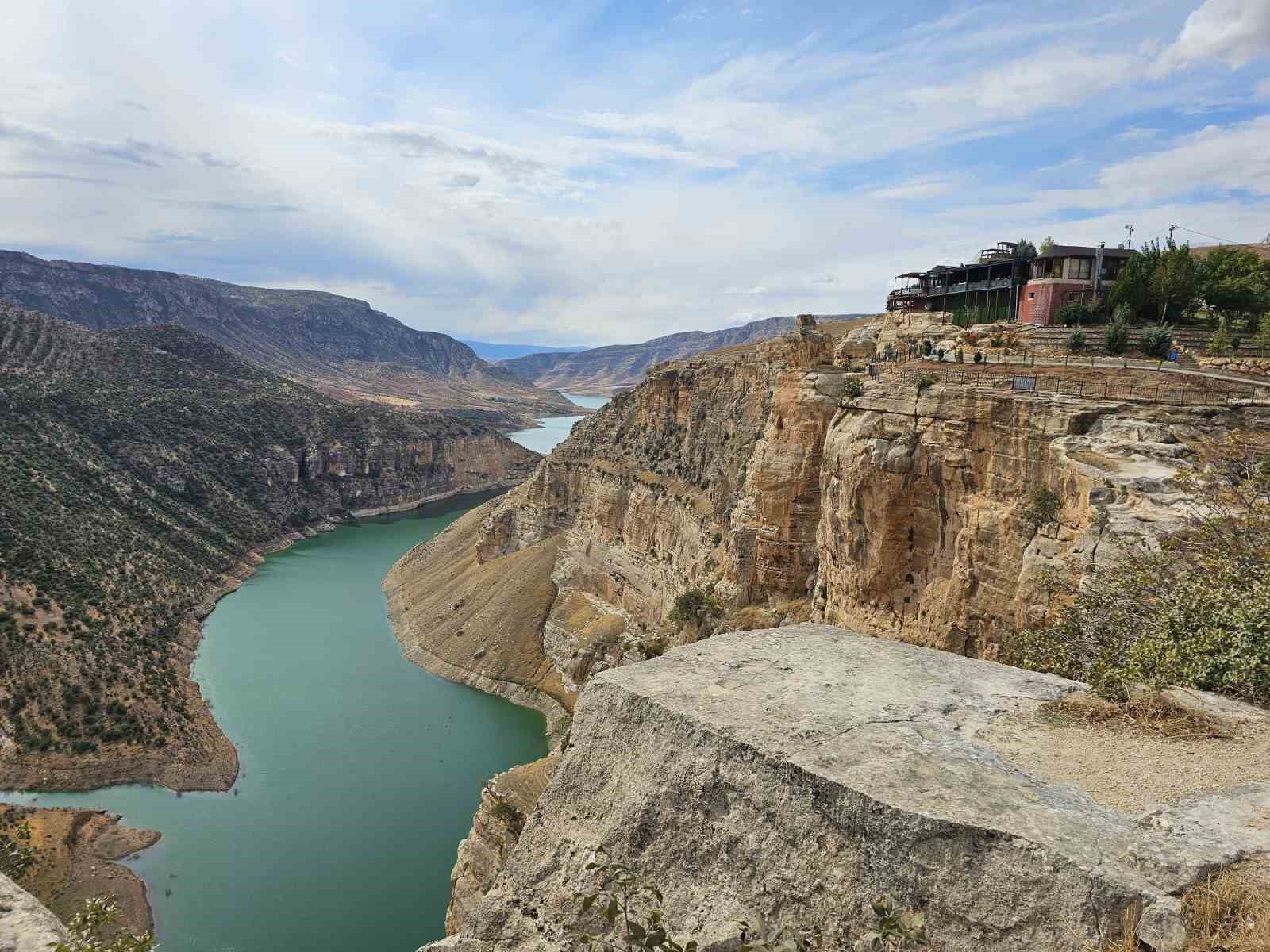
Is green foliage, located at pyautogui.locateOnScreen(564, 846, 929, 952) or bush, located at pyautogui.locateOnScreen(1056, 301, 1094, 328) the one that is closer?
green foliage, located at pyautogui.locateOnScreen(564, 846, 929, 952)

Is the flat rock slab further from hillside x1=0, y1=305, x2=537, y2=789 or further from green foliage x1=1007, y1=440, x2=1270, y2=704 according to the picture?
hillside x1=0, y1=305, x2=537, y2=789

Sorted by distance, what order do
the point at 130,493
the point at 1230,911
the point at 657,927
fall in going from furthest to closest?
the point at 130,493 → the point at 657,927 → the point at 1230,911

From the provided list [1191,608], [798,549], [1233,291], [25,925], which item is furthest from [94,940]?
[1233,291]

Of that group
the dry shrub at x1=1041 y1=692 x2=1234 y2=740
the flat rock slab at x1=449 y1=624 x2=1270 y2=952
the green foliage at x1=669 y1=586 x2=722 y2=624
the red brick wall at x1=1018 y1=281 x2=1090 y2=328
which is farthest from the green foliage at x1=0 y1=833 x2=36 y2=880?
the red brick wall at x1=1018 y1=281 x2=1090 y2=328

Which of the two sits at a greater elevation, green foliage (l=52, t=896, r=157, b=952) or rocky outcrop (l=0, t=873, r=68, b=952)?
rocky outcrop (l=0, t=873, r=68, b=952)

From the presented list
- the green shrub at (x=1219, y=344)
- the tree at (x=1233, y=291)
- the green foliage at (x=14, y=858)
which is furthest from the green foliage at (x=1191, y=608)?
the green foliage at (x=14, y=858)

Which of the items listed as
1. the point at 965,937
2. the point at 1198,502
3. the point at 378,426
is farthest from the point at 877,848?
the point at 378,426

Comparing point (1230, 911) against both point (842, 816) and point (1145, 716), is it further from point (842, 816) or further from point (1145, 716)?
point (1145, 716)
